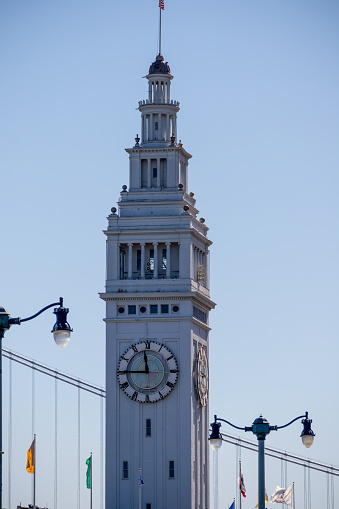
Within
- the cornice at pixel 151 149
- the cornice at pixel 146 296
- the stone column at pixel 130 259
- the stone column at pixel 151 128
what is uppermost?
the stone column at pixel 151 128

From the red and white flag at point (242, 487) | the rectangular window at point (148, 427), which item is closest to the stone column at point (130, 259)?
the rectangular window at point (148, 427)

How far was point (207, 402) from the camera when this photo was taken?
138 m

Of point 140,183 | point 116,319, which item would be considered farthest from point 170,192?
point 116,319

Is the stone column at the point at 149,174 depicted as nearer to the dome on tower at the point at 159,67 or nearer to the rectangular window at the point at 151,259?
the rectangular window at the point at 151,259

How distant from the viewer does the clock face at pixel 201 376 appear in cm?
13338

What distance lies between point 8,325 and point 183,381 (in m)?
75.1

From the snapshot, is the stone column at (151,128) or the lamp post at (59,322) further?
the stone column at (151,128)

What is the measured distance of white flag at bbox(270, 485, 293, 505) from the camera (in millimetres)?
150875

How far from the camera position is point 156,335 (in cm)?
13112

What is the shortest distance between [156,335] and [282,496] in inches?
1150

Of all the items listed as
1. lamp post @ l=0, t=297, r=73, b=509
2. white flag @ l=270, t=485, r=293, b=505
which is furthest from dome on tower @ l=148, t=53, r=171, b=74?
lamp post @ l=0, t=297, r=73, b=509

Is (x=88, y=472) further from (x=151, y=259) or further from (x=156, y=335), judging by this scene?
(x=151, y=259)

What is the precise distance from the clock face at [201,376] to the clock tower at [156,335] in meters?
0.08

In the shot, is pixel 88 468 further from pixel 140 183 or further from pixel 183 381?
pixel 140 183
